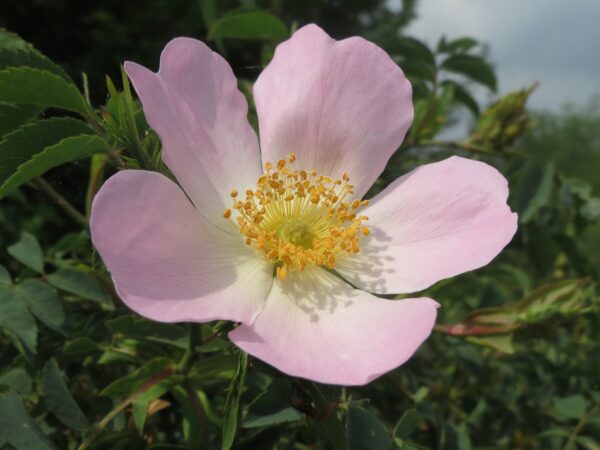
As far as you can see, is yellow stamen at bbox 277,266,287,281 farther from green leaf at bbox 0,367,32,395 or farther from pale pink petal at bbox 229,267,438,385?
green leaf at bbox 0,367,32,395

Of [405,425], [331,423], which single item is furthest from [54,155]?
[405,425]

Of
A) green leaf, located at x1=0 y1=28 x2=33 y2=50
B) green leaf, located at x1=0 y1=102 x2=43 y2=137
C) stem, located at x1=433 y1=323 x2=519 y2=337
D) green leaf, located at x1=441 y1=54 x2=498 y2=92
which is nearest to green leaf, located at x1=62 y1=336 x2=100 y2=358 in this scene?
green leaf, located at x1=0 y1=102 x2=43 y2=137

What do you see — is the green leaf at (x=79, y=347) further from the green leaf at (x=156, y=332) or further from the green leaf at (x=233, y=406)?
the green leaf at (x=233, y=406)

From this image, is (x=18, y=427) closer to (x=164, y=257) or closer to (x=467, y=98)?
(x=164, y=257)

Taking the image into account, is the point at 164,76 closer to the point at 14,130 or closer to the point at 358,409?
the point at 14,130

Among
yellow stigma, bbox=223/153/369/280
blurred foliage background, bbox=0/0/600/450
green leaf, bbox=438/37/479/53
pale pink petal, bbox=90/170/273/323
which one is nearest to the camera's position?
pale pink petal, bbox=90/170/273/323

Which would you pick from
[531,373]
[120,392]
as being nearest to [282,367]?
[120,392]
